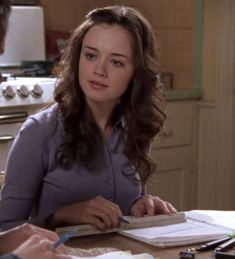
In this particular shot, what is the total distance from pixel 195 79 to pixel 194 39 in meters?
0.21

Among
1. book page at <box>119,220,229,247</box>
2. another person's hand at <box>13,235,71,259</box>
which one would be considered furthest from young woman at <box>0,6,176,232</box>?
another person's hand at <box>13,235,71,259</box>

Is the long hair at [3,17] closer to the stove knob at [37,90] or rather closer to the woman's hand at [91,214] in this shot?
the woman's hand at [91,214]

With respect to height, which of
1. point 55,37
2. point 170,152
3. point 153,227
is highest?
point 55,37

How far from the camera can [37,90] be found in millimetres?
3035

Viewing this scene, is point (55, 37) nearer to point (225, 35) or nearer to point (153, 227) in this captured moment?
point (225, 35)

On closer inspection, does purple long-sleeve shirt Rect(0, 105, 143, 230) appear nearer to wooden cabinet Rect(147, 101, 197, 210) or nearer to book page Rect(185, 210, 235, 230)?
book page Rect(185, 210, 235, 230)

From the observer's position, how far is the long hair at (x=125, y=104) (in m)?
1.79

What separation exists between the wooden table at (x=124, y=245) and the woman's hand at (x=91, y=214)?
3 centimetres

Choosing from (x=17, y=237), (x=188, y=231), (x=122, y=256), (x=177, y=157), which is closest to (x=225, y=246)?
(x=188, y=231)

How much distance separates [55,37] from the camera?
3801 mm

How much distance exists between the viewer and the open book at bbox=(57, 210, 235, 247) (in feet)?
4.97

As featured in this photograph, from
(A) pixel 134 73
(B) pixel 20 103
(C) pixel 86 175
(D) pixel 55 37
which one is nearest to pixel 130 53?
(A) pixel 134 73

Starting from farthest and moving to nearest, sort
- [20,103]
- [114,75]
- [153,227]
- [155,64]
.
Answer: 1. [20,103]
2. [155,64]
3. [114,75]
4. [153,227]

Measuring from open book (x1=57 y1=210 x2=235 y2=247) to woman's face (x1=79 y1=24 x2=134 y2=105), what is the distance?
1.13 ft
